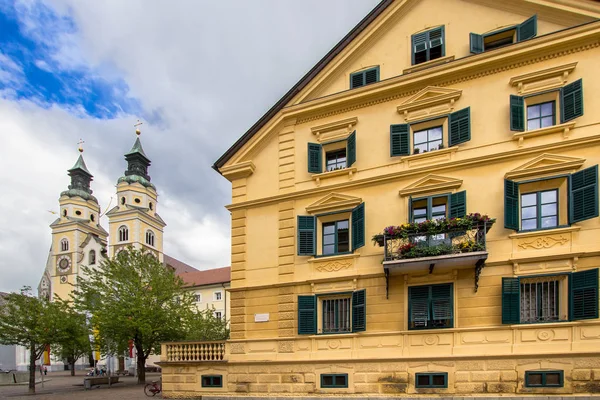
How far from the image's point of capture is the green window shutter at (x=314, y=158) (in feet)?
61.5

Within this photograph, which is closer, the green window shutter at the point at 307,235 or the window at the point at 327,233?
the window at the point at 327,233

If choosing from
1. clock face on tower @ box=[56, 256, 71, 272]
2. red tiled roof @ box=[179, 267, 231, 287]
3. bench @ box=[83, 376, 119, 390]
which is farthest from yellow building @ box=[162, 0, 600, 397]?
clock face on tower @ box=[56, 256, 71, 272]

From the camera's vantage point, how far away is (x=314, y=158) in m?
18.8

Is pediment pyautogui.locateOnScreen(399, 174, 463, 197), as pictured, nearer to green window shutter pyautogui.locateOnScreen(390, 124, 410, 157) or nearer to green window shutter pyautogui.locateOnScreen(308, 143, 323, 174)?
green window shutter pyautogui.locateOnScreen(390, 124, 410, 157)

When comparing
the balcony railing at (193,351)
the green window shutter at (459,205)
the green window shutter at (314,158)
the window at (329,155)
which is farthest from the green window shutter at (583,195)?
the balcony railing at (193,351)

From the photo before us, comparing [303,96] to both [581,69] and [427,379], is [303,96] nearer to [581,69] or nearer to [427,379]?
[581,69]

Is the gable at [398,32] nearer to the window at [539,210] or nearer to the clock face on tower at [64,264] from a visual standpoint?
the window at [539,210]

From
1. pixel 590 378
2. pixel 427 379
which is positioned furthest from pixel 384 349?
pixel 590 378

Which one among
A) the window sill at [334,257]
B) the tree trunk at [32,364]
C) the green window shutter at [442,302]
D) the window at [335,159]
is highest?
the window at [335,159]

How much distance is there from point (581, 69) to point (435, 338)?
32.3ft

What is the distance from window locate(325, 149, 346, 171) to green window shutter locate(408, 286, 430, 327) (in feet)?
18.7

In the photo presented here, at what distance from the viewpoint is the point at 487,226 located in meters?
14.7

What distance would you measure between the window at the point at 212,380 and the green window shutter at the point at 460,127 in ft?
41.6

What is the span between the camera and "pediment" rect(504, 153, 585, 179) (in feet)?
47.3
